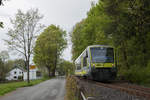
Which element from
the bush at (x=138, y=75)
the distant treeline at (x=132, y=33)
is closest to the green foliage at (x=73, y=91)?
the bush at (x=138, y=75)

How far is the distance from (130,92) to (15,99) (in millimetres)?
7466

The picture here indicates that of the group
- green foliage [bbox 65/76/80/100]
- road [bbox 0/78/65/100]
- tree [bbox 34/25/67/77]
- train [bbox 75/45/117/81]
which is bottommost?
road [bbox 0/78/65/100]

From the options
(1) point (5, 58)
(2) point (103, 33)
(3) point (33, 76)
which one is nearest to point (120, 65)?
(2) point (103, 33)

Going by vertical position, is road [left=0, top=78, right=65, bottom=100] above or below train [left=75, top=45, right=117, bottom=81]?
below

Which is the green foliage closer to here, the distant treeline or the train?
the train

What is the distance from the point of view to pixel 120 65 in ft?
66.7

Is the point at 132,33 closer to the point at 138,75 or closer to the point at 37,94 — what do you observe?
the point at 138,75

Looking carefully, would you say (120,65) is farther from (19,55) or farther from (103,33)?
(19,55)

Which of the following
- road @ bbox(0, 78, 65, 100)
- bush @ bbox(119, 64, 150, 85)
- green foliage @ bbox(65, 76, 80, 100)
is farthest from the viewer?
bush @ bbox(119, 64, 150, 85)

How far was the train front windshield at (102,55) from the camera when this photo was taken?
1525cm

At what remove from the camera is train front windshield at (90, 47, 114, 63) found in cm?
1525

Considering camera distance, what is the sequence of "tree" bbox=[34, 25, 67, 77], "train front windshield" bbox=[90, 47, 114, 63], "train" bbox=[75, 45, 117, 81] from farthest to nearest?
"tree" bbox=[34, 25, 67, 77] < "train front windshield" bbox=[90, 47, 114, 63] < "train" bbox=[75, 45, 117, 81]

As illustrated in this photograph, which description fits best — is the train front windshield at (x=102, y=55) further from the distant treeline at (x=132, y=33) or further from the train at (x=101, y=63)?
the distant treeline at (x=132, y=33)

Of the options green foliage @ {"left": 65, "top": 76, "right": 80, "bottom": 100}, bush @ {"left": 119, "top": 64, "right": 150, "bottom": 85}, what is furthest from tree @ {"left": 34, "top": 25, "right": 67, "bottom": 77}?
green foliage @ {"left": 65, "top": 76, "right": 80, "bottom": 100}
